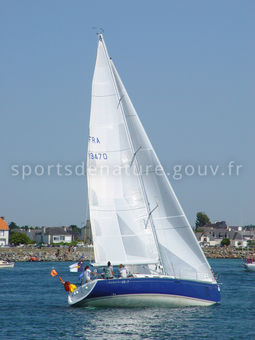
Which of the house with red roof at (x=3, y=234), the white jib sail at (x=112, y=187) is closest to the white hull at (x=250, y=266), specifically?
the white jib sail at (x=112, y=187)

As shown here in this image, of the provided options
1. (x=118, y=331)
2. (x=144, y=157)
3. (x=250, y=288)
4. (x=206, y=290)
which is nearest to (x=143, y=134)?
(x=144, y=157)

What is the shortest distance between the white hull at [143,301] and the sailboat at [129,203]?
0.12m

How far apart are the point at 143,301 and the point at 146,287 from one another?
92 centimetres

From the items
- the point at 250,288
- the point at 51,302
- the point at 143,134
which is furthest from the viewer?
the point at 250,288

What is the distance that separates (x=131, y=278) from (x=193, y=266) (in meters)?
3.54

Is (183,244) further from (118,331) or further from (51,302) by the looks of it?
(51,302)

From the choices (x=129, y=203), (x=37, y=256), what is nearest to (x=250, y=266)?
(x=37, y=256)

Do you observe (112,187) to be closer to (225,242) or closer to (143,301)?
(143,301)

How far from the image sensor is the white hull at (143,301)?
33.4 m

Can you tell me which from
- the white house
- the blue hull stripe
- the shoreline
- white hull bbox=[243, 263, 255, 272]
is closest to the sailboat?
the blue hull stripe

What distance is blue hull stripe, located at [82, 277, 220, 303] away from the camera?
33094 mm

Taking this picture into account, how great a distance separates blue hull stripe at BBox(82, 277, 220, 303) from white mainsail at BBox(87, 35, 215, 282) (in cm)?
92

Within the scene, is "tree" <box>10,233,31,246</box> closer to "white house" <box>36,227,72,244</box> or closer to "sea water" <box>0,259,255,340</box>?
"white house" <box>36,227,72,244</box>

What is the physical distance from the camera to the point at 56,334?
28.9m
